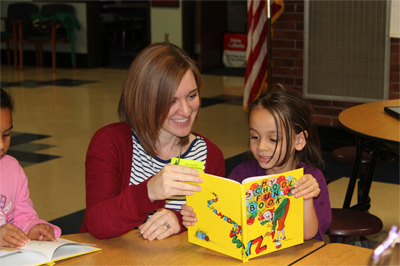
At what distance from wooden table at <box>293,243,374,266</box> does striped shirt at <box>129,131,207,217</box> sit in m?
0.56

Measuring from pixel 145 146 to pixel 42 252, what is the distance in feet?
1.85

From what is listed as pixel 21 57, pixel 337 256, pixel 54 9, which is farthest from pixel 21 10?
pixel 337 256

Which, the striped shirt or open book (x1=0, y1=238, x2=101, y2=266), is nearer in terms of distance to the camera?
open book (x1=0, y1=238, x2=101, y2=266)

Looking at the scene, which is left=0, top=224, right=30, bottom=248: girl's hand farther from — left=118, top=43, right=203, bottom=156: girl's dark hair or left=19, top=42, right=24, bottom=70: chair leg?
left=19, top=42, right=24, bottom=70: chair leg

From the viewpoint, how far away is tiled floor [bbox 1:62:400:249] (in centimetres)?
361

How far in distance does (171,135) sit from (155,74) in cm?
26

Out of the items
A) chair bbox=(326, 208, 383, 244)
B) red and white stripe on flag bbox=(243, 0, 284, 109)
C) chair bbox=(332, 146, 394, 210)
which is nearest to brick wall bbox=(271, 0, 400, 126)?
red and white stripe on flag bbox=(243, 0, 284, 109)

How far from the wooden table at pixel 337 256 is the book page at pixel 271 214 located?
0.07 m

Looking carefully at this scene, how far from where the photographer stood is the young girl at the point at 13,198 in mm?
1591

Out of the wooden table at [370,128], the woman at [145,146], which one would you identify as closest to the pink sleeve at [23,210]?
the woman at [145,146]

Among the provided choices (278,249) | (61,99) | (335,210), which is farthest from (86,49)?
(278,249)

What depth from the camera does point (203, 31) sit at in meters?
9.28

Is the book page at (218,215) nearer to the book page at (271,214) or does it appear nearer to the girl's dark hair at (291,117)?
the book page at (271,214)

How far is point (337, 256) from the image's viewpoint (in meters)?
1.32
